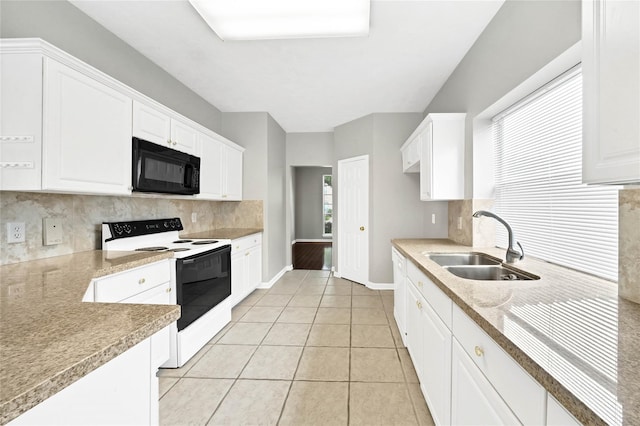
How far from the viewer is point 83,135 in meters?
1.71

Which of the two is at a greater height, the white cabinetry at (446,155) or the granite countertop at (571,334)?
the white cabinetry at (446,155)

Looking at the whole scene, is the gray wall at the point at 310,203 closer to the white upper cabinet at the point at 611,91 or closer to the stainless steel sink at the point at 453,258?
the stainless steel sink at the point at 453,258

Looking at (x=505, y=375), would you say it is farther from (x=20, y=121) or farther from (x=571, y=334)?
(x=20, y=121)

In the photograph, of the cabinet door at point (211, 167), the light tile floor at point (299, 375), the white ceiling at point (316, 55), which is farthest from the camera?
the cabinet door at point (211, 167)

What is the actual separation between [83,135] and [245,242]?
2.13 metres

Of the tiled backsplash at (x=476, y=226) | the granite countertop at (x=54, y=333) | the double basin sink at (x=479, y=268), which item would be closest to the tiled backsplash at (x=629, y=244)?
the double basin sink at (x=479, y=268)

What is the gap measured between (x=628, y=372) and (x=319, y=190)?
29.6ft

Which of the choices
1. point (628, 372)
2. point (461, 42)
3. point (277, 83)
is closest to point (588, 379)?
point (628, 372)

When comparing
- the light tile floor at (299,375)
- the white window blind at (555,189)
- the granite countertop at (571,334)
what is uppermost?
the white window blind at (555,189)

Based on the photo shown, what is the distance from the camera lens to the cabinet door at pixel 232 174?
3719 millimetres

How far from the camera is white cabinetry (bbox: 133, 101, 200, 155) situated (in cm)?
216

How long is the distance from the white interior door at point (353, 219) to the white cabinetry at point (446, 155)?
179 cm

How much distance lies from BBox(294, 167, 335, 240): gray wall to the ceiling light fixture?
23.9ft

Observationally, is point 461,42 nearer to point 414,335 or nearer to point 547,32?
point 547,32
